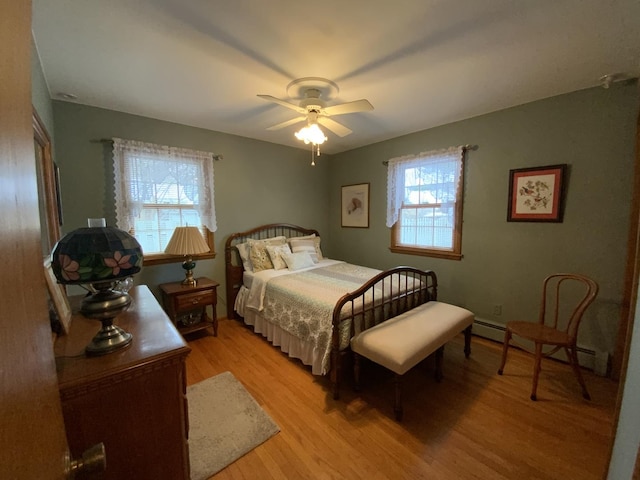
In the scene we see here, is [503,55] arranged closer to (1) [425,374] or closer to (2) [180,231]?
(1) [425,374]

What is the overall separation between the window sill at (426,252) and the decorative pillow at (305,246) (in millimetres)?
1125

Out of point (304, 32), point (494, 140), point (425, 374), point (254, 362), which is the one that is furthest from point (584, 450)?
point (304, 32)

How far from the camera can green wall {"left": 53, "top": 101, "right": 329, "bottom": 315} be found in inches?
99.0

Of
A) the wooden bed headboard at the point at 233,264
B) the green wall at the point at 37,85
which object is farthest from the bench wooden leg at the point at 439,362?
the green wall at the point at 37,85

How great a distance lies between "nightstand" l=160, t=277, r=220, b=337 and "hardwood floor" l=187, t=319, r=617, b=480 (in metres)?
0.47

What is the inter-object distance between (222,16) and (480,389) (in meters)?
3.17

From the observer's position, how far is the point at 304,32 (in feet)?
5.13

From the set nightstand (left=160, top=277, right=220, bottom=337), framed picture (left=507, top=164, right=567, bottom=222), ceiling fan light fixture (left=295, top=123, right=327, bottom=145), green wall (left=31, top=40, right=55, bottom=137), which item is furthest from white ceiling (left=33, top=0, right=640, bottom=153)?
nightstand (left=160, top=277, right=220, bottom=337)

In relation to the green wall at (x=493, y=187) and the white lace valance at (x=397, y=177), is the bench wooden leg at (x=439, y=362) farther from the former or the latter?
the white lace valance at (x=397, y=177)

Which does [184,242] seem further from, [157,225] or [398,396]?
[398,396]

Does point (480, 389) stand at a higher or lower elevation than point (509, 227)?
lower

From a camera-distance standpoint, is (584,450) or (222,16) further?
(584,450)

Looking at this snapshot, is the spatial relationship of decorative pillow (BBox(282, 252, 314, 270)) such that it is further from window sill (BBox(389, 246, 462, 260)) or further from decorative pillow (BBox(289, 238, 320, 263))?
window sill (BBox(389, 246, 462, 260))

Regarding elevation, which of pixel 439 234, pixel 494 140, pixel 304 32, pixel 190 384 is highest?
pixel 304 32
